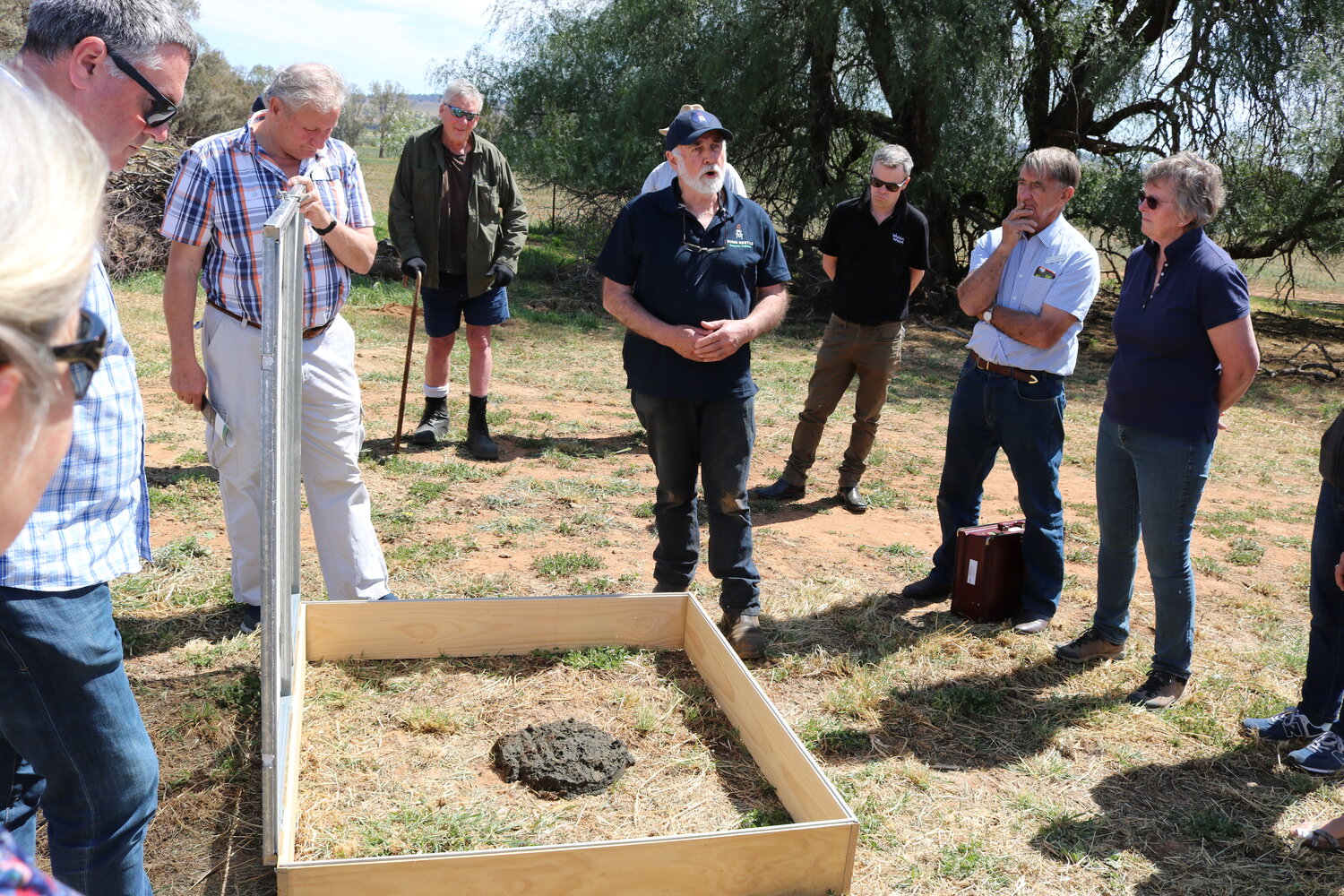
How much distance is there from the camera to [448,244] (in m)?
6.73


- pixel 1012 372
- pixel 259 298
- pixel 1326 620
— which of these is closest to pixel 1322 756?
pixel 1326 620

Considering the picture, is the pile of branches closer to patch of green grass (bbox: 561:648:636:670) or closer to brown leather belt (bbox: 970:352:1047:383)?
patch of green grass (bbox: 561:648:636:670)

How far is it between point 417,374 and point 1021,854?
7.28m

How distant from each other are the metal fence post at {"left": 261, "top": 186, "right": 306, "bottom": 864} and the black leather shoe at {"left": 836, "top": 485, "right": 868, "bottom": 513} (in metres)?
4.27

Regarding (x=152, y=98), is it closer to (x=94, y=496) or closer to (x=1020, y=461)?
(x=94, y=496)

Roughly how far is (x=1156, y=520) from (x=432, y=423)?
189 inches

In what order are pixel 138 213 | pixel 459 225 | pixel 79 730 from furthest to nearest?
1. pixel 138 213
2. pixel 459 225
3. pixel 79 730

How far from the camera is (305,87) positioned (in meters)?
3.57

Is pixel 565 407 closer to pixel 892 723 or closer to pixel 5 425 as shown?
pixel 892 723

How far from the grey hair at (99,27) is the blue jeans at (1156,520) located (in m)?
3.53

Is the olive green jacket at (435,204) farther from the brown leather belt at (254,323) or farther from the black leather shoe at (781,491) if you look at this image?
the brown leather belt at (254,323)

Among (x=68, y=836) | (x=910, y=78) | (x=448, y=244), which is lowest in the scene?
(x=68, y=836)

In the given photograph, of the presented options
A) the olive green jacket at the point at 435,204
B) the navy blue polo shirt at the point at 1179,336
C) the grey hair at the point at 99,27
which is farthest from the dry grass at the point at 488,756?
the olive green jacket at the point at 435,204

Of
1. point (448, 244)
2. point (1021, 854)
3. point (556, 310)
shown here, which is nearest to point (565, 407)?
point (448, 244)
